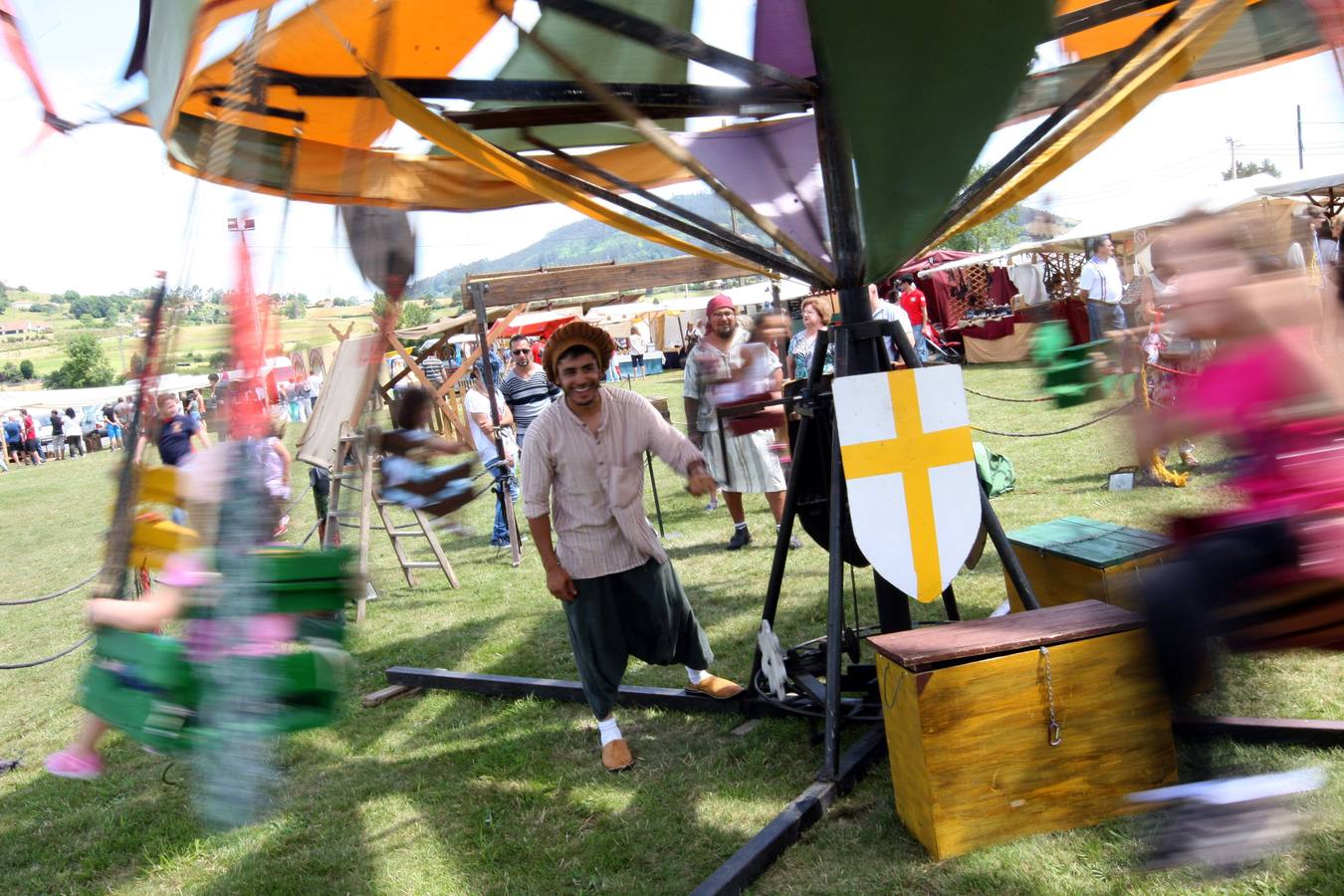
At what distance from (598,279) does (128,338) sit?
505 centimetres

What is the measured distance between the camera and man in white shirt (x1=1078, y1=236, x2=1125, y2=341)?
2584 mm

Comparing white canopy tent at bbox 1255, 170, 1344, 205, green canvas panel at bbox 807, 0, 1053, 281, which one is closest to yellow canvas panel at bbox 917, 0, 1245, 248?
green canvas panel at bbox 807, 0, 1053, 281

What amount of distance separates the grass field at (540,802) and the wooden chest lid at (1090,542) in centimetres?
53

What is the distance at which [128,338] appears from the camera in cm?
173

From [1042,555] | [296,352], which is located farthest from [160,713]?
[1042,555]

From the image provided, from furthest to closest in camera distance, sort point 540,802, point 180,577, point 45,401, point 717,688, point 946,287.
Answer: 1. point 45,401
2. point 946,287
3. point 717,688
4. point 540,802
5. point 180,577

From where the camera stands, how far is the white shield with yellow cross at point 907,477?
10.1 ft

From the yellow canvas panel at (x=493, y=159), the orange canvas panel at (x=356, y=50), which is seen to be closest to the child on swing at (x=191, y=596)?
the orange canvas panel at (x=356, y=50)

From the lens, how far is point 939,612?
4953 mm

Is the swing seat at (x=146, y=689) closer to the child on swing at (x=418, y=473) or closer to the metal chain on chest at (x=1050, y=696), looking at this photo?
the child on swing at (x=418, y=473)

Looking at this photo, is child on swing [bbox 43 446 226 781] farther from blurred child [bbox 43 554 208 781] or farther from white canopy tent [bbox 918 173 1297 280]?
white canopy tent [bbox 918 173 1297 280]

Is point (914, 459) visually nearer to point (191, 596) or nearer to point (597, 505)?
point (597, 505)

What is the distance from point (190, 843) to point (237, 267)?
9.71 ft

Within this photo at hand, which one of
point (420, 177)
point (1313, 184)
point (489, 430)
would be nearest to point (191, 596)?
point (420, 177)
